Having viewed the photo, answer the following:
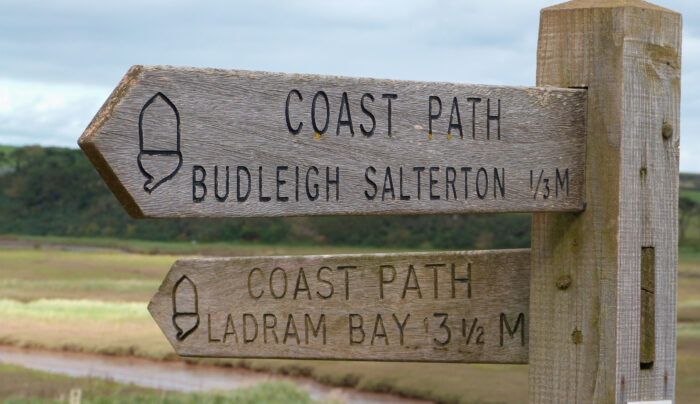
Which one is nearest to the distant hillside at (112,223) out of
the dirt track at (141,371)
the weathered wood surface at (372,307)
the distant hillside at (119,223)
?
the distant hillside at (119,223)

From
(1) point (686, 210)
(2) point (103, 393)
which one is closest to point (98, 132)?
(2) point (103, 393)

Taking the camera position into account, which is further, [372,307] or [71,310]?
[71,310]

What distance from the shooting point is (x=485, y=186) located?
2.66 m

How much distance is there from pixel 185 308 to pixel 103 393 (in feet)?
61.5

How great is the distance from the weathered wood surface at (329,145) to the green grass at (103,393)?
1347 centimetres

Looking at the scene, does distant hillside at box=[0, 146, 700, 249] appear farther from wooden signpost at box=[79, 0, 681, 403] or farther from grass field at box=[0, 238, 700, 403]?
wooden signpost at box=[79, 0, 681, 403]

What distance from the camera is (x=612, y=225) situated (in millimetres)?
2748

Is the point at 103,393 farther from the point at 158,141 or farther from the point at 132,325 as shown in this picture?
the point at 158,141

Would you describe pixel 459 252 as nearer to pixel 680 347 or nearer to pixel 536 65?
pixel 536 65

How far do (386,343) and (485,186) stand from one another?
0.69 m

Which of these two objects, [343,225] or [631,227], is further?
[343,225]

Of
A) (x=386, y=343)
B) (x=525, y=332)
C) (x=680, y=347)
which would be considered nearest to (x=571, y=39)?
(x=525, y=332)

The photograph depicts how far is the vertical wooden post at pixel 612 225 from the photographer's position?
109 inches

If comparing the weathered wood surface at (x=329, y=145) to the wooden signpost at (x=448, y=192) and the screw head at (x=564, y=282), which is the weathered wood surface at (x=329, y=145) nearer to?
the wooden signpost at (x=448, y=192)
